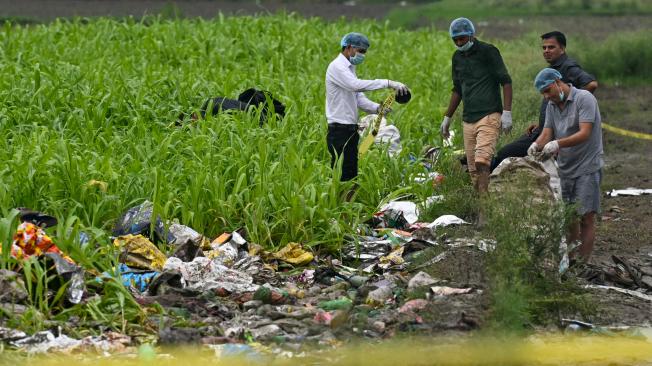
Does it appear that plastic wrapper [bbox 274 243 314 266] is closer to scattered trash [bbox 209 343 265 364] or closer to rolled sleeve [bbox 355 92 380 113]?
scattered trash [bbox 209 343 265 364]

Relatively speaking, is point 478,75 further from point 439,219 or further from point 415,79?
point 415,79

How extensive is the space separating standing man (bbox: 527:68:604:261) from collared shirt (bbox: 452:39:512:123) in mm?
1439

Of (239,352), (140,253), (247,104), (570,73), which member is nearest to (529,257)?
(239,352)

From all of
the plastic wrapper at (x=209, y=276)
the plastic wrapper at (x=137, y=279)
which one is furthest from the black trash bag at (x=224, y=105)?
the plastic wrapper at (x=137, y=279)

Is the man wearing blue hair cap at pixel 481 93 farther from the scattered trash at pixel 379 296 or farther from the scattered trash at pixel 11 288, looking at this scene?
the scattered trash at pixel 11 288

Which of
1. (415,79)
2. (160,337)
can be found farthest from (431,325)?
(415,79)

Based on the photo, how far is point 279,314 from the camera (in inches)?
328

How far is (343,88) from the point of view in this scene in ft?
37.1

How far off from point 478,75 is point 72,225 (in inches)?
147

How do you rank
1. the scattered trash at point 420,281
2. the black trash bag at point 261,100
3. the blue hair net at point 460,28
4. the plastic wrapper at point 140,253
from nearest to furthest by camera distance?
1. the scattered trash at point 420,281
2. the plastic wrapper at point 140,253
3. the blue hair net at point 460,28
4. the black trash bag at point 261,100

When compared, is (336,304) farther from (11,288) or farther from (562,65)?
(562,65)

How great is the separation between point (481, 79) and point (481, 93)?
0.12m

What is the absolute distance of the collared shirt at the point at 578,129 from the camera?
941 cm

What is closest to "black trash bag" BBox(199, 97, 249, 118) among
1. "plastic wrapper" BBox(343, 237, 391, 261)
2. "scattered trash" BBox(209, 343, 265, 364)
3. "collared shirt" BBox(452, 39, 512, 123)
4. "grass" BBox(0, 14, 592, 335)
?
"grass" BBox(0, 14, 592, 335)
